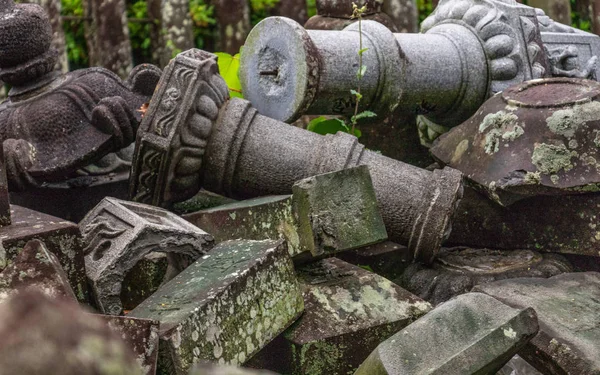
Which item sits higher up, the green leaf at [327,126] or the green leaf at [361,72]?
the green leaf at [361,72]

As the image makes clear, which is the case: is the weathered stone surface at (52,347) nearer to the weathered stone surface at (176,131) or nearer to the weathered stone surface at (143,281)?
the weathered stone surface at (143,281)

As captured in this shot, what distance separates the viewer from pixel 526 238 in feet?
12.4

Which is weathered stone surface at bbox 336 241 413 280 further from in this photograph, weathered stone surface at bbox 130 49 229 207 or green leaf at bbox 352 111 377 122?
weathered stone surface at bbox 130 49 229 207

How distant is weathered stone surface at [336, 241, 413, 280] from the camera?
3.71 metres

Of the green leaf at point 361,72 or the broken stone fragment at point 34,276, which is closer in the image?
the broken stone fragment at point 34,276

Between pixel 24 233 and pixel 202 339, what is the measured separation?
632 mm

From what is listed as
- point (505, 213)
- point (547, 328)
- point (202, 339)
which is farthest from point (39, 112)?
point (547, 328)

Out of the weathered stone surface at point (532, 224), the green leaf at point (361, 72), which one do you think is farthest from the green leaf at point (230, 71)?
the weathered stone surface at point (532, 224)

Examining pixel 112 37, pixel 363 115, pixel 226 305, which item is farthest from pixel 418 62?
pixel 112 37

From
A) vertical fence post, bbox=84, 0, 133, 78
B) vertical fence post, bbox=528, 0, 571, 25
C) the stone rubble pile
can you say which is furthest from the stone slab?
vertical fence post, bbox=528, 0, 571, 25

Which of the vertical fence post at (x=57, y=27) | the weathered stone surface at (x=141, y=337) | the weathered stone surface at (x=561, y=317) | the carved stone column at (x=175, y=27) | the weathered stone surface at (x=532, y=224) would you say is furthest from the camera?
the carved stone column at (x=175, y=27)

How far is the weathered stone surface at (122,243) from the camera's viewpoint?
2.68m

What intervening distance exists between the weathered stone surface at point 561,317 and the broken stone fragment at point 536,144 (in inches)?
17.6

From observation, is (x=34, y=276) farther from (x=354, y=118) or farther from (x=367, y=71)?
(x=367, y=71)
